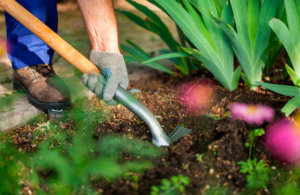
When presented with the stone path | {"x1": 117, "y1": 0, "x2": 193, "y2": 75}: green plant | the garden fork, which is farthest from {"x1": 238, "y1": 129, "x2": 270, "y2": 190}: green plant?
the stone path

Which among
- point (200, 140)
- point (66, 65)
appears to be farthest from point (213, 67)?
point (66, 65)

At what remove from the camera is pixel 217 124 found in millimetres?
1434

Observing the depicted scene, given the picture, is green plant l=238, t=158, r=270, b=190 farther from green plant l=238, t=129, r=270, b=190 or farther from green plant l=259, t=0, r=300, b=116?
green plant l=259, t=0, r=300, b=116

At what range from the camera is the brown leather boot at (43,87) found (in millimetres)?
1872

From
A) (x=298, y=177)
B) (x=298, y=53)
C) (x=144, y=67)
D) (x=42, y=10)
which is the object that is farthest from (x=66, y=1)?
(x=298, y=177)

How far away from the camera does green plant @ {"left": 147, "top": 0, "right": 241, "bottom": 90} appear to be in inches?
66.5

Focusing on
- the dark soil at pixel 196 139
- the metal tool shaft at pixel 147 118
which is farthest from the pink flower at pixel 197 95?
the metal tool shaft at pixel 147 118

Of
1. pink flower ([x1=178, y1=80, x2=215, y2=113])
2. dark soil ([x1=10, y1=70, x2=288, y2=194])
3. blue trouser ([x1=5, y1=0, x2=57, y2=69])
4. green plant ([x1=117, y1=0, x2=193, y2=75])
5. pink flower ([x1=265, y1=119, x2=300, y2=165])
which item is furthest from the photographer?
green plant ([x1=117, y1=0, x2=193, y2=75])

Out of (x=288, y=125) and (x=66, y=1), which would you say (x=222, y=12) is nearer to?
(x=288, y=125)

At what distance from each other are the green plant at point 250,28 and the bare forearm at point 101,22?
1.53 feet

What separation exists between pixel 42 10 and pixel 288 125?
4.50 feet

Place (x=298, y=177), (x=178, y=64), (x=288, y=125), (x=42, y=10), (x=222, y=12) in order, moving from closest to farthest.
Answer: (x=298, y=177)
(x=288, y=125)
(x=222, y=12)
(x=42, y=10)
(x=178, y=64)

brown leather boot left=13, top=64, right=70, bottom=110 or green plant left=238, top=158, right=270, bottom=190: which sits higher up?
green plant left=238, top=158, right=270, bottom=190

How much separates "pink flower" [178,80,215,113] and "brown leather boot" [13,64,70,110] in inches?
24.6
